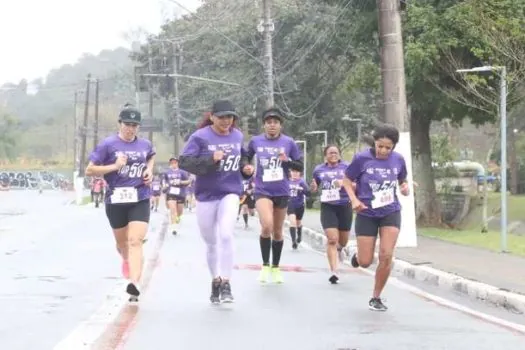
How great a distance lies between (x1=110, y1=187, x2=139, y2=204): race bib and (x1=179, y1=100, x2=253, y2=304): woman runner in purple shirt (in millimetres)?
598

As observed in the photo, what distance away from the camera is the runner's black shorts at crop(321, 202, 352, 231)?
39.8 ft

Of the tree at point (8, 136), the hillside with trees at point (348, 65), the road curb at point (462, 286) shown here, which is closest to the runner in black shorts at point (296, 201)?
the road curb at point (462, 286)

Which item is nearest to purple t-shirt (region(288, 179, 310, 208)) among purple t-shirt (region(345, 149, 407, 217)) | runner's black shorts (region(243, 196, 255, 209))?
runner's black shorts (region(243, 196, 255, 209))

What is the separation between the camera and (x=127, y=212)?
9.28m

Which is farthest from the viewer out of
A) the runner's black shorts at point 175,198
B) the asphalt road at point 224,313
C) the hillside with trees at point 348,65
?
the runner's black shorts at point 175,198

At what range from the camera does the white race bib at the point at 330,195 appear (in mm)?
12117

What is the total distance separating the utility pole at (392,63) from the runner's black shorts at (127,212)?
28.6ft

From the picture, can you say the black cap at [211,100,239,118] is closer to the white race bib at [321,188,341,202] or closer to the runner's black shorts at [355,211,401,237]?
the runner's black shorts at [355,211,401,237]

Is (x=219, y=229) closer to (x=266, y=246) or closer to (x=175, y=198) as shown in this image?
(x=266, y=246)

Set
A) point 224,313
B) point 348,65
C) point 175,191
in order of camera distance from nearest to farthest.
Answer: point 224,313
point 175,191
point 348,65

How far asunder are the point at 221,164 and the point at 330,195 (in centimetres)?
335

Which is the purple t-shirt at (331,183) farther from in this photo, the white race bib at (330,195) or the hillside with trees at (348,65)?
the hillside with trees at (348,65)

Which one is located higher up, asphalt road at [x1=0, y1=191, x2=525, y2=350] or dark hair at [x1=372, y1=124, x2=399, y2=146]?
dark hair at [x1=372, y1=124, x2=399, y2=146]

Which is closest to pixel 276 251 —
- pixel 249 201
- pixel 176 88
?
pixel 249 201
